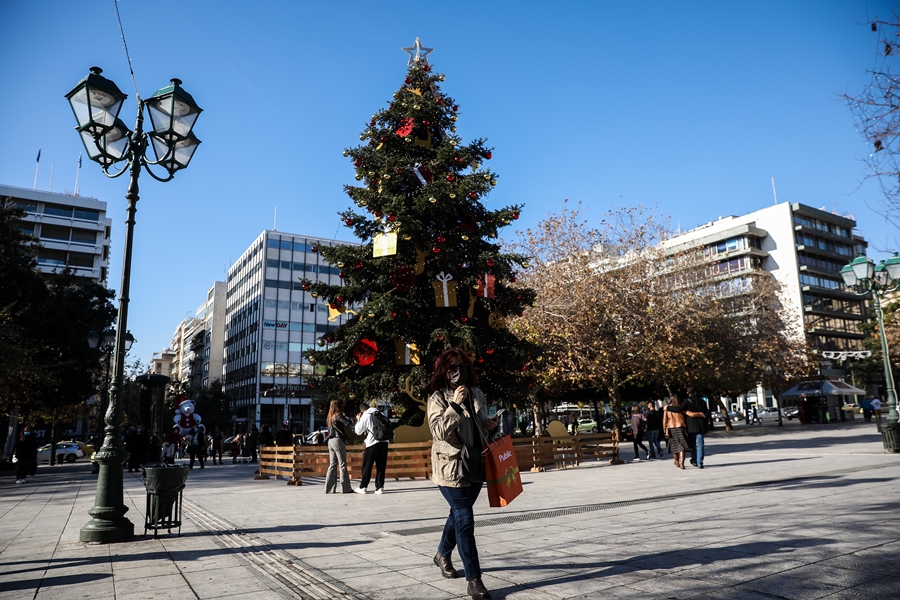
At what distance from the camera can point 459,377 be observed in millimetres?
4625

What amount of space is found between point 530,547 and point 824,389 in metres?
39.6

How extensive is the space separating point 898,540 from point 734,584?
2.26 metres

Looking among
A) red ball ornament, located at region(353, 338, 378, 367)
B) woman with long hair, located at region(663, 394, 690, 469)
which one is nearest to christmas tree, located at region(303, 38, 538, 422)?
red ball ornament, located at region(353, 338, 378, 367)

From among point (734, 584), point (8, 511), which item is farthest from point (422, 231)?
point (734, 584)

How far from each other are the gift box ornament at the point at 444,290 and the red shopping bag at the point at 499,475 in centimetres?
1164

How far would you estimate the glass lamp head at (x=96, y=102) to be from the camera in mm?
7473

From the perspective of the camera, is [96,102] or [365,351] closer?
[96,102]

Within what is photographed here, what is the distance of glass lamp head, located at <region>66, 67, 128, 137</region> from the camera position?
747cm

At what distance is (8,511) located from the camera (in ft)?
37.8

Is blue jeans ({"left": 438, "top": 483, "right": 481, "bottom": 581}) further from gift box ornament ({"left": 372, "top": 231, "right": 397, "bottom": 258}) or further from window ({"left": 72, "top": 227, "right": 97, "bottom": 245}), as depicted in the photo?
window ({"left": 72, "top": 227, "right": 97, "bottom": 245})

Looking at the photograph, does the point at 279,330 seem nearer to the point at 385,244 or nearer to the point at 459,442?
the point at 385,244

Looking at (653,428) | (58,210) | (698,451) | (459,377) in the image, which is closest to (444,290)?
(698,451)

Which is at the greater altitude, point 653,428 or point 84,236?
point 84,236

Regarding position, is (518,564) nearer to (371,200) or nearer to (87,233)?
(371,200)
